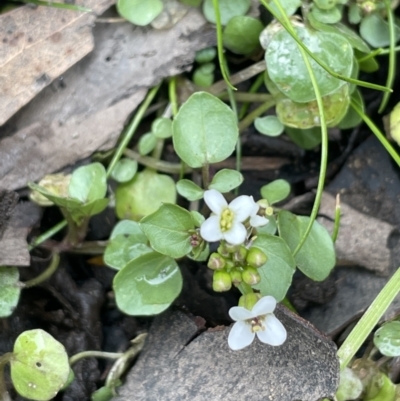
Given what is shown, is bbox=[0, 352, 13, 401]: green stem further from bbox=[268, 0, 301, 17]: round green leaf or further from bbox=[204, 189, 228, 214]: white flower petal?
bbox=[268, 0, 301, 17]: round green leaf

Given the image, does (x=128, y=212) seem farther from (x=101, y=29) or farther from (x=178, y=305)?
(x=101, y=29)

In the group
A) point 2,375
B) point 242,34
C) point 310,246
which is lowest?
point 310,246

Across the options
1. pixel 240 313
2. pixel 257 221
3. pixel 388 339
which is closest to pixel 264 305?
pixel 240 313

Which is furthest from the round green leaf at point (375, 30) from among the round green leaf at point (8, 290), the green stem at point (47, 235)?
the round green leaf at point (8, 290)

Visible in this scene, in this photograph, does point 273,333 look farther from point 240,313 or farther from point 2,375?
point 2,375

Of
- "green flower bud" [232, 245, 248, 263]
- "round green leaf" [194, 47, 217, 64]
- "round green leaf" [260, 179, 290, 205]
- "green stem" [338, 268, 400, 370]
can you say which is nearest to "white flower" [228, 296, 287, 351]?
"green flower bud" [232, 245, 248, 263]

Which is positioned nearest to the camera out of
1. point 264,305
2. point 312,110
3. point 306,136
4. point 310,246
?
point 264,305

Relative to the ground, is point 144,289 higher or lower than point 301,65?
lower
